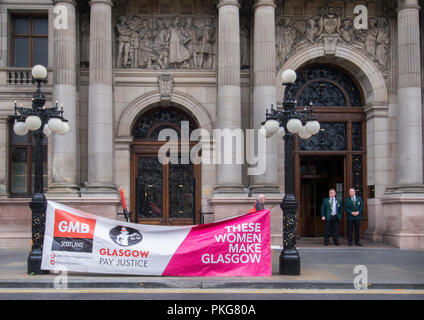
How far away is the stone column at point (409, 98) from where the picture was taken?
21016 millimetres

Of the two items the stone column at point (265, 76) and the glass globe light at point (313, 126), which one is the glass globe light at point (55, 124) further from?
the stone column at point (265, 76)

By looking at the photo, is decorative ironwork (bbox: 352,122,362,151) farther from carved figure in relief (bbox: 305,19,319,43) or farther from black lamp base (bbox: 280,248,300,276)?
black lamp base (bbox: 280,248,300,276)

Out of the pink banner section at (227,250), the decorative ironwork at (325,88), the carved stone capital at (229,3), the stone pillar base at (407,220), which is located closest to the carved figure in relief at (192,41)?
the carved stone capital at (229,3)

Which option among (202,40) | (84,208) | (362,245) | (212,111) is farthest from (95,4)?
(362,245)

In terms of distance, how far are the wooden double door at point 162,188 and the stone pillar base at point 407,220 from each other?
727 centimetres

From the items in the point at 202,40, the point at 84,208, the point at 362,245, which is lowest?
the point at 362,245

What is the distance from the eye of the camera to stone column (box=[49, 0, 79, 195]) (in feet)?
66.4

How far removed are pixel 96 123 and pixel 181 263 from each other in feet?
28.6

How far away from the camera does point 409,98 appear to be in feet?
69.5

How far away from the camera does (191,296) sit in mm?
11398

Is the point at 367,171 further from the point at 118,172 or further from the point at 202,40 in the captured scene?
the point at 118,172

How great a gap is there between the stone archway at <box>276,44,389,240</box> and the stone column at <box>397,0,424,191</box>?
41.0 inches

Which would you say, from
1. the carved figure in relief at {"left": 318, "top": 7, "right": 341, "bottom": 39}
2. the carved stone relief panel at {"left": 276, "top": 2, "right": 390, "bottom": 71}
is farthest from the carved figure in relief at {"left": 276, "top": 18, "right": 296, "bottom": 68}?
the carved figure in relief at {"left": 318, "top": 7, "right": 341, "bottom": 39}

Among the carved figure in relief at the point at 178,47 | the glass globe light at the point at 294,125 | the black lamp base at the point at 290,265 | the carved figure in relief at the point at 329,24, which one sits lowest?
the black lamp base at the point at 290,265
